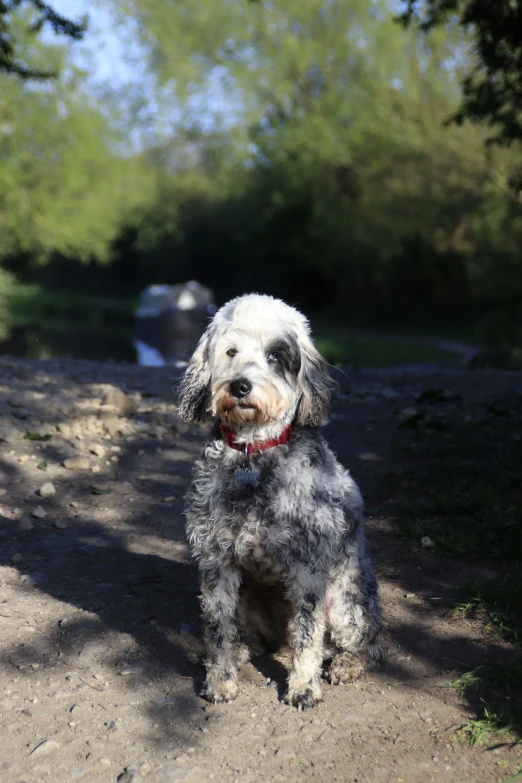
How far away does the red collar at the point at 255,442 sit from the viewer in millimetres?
3893

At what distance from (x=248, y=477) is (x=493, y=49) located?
9.12m

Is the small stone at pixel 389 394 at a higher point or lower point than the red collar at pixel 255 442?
higher

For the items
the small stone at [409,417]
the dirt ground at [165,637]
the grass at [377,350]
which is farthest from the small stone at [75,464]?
the grass at [377,350]

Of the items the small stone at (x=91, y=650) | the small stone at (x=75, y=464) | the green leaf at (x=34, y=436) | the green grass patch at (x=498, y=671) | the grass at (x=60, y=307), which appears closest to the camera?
the green grass patch at (x=498, y=671)

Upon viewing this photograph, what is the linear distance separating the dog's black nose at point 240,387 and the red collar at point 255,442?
0.32 meters

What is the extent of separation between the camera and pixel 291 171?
112ft

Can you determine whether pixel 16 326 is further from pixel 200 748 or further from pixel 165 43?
pixel 200 748

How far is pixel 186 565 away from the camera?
5508 millimetres

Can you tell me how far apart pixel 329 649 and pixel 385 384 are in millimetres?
7838

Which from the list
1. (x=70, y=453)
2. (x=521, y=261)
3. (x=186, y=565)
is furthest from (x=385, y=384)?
(x=521, y=261)

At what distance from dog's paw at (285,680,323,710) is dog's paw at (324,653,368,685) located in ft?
0.78

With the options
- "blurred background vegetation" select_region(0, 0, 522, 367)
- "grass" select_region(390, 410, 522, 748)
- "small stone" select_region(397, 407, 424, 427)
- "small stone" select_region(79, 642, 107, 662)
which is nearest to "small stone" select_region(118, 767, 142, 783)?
"small stone" select_region(79, 642, 107, 662)

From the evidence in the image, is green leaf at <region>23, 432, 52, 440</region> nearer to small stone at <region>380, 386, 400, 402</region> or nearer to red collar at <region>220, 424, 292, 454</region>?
small stone at <region>380, 386, 400, 402</region>

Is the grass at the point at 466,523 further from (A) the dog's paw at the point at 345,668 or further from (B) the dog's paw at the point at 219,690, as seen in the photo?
(B) the dog's paw at the point at 219,690
